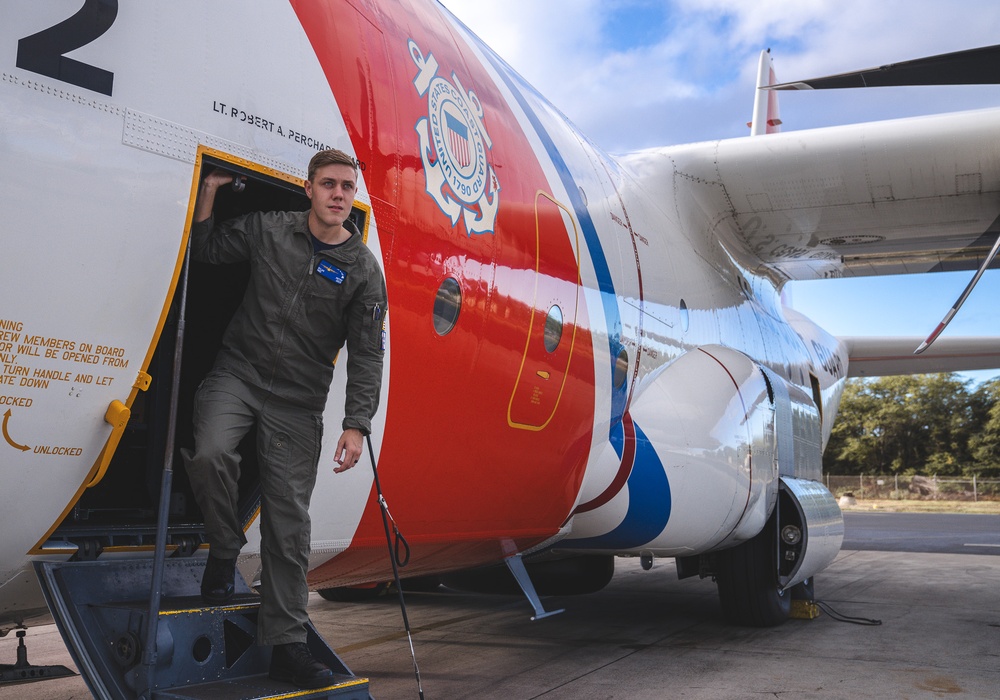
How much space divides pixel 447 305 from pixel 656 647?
13.3ft

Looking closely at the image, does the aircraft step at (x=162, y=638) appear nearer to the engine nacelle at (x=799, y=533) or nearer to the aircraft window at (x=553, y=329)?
the aircraft window at (x=553, y=329)

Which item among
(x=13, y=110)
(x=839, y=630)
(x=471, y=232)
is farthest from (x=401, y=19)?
(x=839, y=630)

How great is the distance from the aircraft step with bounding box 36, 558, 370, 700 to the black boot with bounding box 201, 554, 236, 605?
0.04m

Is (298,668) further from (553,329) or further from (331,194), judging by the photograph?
(553,329)

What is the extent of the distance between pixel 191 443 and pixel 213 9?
1.50 m

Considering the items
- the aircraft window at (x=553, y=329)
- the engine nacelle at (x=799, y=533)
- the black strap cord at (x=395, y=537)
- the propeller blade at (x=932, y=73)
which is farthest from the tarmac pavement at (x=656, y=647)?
the propeller blade at (x=932, y=73)

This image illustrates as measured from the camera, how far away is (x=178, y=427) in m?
Answer: 3.19

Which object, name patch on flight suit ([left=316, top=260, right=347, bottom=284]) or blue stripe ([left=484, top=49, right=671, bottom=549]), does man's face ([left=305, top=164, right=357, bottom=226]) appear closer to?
name patch on flight suit ([left=316, top=260, right=347, bottom=284])

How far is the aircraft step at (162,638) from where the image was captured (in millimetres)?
2373

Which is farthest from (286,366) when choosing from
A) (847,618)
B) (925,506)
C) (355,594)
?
(925,506)

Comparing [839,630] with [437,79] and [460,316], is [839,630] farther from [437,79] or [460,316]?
[437,79]

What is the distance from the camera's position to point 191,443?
324 centimetres

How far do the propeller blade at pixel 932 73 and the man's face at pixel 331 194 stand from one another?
4638mm

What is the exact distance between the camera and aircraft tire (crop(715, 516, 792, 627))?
7.34 m
